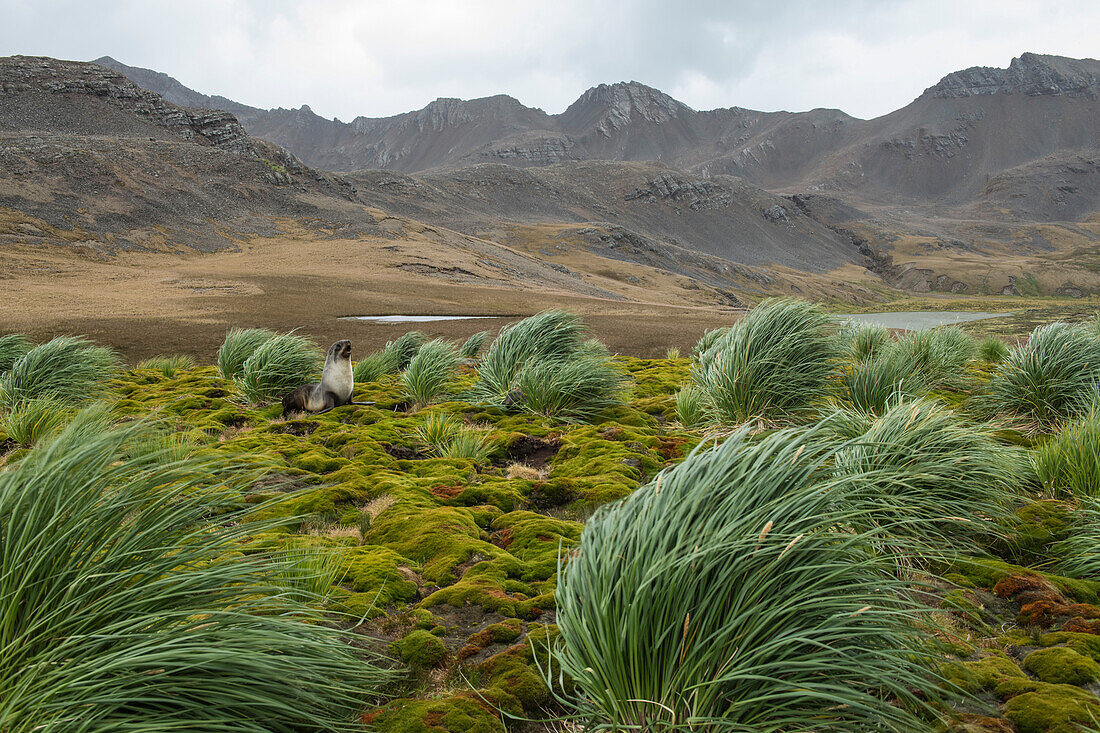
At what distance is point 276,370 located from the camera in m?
9.57

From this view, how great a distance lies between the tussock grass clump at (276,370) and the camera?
9.36 m

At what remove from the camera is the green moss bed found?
2.75 m

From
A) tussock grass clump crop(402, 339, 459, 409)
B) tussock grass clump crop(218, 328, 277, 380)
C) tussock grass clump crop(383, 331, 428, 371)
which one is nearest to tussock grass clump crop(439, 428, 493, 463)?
tussock grass clump crop(402, 339, 459, 409)

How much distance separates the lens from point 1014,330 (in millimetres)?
33250

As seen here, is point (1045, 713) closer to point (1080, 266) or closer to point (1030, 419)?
point (1030, 419)

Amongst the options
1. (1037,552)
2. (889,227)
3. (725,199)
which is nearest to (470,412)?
(1037,552)

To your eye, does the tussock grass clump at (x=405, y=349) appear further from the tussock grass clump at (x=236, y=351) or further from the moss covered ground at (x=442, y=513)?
the moss covered ground at (x=442, y=513)

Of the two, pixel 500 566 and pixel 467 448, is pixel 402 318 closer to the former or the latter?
pixel 467 448

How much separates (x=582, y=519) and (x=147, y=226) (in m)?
73.9

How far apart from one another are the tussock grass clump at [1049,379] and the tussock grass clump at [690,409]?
3625 mm

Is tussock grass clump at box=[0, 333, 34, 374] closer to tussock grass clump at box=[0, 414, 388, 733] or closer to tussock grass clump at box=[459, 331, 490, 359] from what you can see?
tussock grass clump at box=[459, 331, 490, 359]

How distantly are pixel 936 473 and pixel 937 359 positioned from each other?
6.41 metres

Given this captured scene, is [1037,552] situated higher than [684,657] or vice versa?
[684,657]

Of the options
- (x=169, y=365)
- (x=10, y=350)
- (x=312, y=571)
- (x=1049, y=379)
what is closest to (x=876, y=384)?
(x=1049, y=379)
